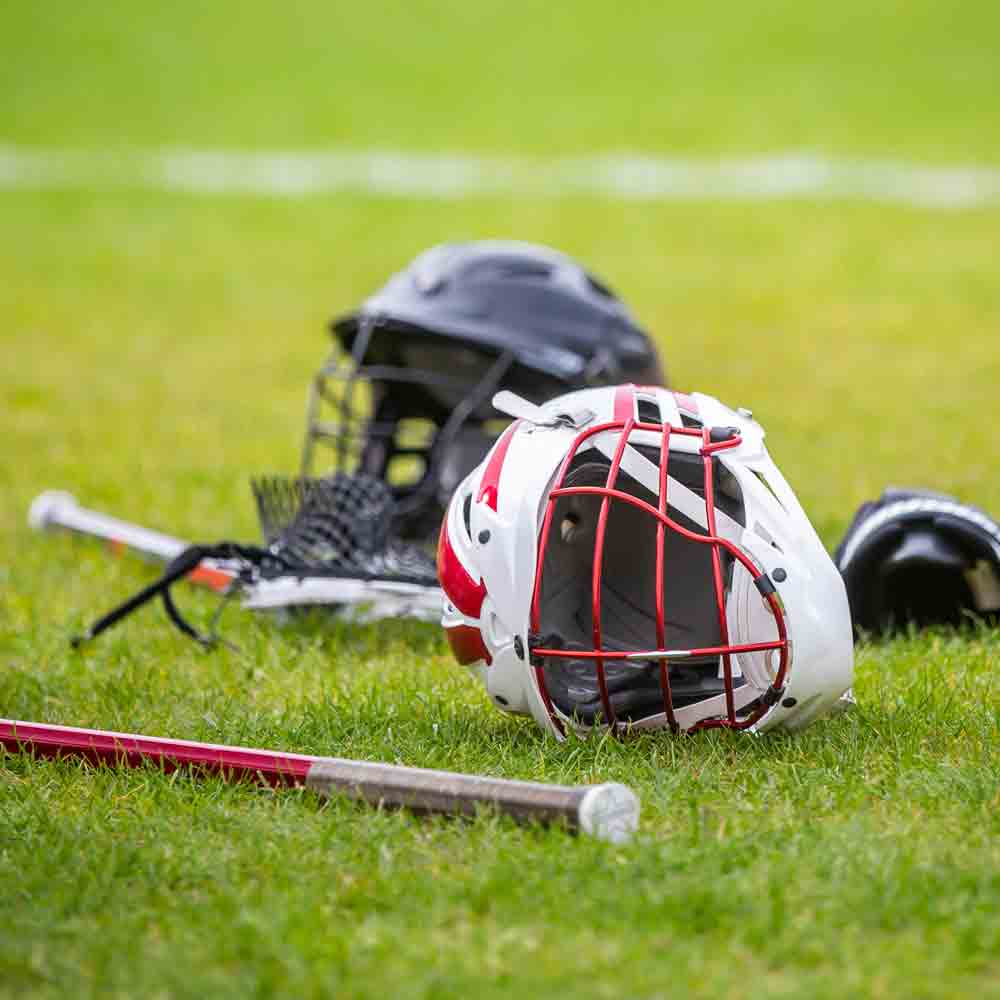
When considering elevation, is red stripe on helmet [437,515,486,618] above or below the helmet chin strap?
below

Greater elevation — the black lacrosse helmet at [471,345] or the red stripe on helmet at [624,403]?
the black lacrosse helmet at [471,345]

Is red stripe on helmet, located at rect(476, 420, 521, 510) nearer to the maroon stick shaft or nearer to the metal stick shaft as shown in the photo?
the maroon stick shaft

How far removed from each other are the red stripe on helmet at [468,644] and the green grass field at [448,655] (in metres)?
0.16

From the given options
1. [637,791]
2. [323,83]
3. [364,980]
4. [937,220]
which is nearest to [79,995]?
[364,980]

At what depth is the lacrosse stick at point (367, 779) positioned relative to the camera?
8.18ft

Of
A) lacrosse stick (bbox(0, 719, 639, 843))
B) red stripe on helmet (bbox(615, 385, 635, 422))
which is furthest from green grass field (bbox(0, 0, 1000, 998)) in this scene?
red stripe on helmet (bbox(615, 385, 635, 422))

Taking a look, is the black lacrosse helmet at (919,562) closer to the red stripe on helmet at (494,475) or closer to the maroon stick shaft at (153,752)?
the red stripe on helmet at (494,475)

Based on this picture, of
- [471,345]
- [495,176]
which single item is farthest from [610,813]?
[495,176]

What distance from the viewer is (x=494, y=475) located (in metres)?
2.92

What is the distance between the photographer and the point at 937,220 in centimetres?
1169

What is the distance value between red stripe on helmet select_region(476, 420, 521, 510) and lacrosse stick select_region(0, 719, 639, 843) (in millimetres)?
476

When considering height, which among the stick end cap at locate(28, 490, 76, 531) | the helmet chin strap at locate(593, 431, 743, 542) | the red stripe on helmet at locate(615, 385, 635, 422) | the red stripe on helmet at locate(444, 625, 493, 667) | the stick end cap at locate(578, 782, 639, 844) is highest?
the red stripe on helmet at locate(615, 385, 635, 422)

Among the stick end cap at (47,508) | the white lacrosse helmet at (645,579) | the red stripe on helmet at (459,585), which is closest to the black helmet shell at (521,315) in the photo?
the stick end cap at (47,508)

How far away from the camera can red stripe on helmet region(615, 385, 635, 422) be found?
2922 millimetres
